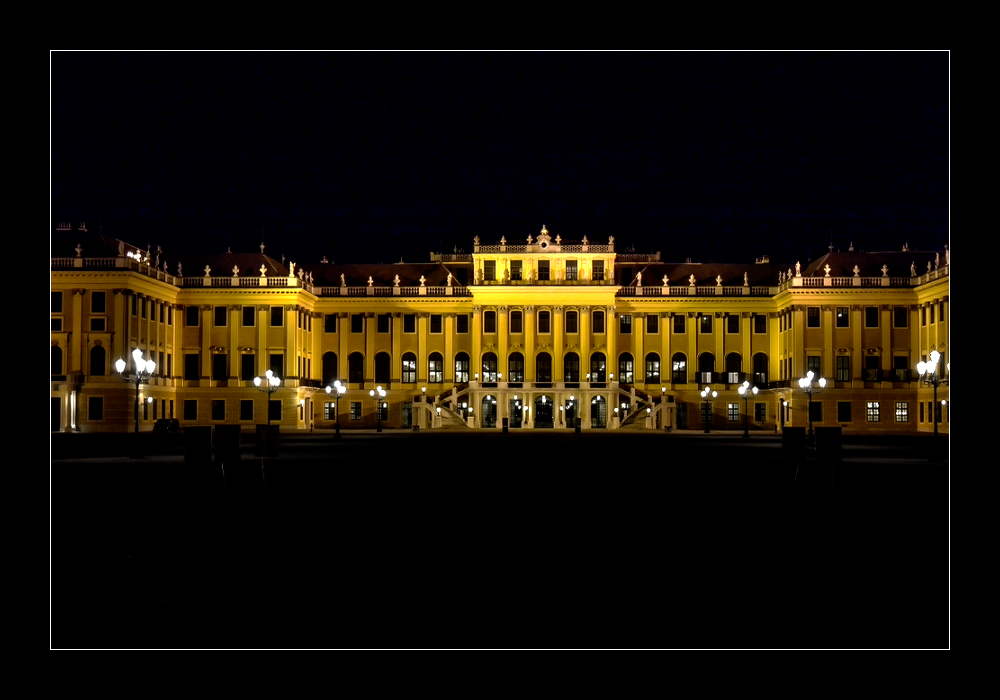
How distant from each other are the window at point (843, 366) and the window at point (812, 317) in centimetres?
253

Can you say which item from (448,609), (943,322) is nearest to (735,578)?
(448,609)

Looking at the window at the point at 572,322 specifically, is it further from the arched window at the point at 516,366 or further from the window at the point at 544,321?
the arched window at the point at 516,366

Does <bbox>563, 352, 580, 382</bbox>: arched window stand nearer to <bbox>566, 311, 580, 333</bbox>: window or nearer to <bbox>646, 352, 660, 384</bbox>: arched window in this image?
<bbox>566, 311, 580, 333</bbox>: window

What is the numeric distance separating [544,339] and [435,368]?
25.2 feet

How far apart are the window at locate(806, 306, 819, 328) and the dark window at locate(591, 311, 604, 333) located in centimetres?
1312

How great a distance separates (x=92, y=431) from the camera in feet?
231

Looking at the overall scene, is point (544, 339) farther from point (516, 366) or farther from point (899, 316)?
point (899, 316)

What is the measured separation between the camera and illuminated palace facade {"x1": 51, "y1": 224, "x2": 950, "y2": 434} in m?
84.2

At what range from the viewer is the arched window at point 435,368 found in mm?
91312

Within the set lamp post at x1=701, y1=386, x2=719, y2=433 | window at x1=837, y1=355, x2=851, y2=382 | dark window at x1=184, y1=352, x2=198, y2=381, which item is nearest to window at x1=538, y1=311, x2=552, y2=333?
lamp post at x1=701, y1=386, x2=719, y2=433

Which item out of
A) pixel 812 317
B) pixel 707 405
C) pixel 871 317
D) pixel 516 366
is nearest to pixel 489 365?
pixel 516 366

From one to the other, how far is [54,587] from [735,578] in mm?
5085

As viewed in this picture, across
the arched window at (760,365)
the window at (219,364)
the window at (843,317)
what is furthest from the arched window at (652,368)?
the window at (219,364)
